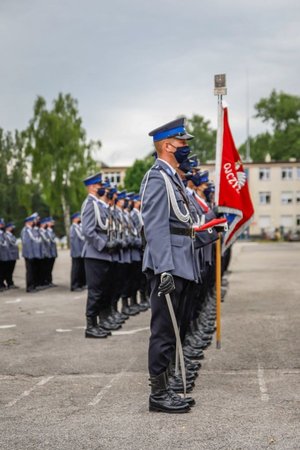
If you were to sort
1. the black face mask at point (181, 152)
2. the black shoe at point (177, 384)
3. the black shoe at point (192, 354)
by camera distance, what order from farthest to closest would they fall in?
the black shoe at point (192, 354) < the black shoe at point (177, 384) < the black face mask at point (181, 152)

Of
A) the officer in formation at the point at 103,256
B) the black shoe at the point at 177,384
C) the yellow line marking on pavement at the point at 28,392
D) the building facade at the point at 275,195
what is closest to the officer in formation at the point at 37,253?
the officer in formation at the point at 103,256

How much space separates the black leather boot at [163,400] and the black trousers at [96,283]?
3.72 m

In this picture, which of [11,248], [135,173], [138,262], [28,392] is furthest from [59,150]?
[28,392]

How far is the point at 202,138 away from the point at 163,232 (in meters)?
89.5

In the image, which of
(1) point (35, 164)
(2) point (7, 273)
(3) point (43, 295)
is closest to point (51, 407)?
(3) point (43, 295)

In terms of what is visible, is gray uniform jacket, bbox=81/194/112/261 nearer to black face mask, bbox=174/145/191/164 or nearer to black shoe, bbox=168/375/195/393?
black shoe, bbox=168/375/195/393

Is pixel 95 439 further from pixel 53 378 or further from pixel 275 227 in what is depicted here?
pixel 275 227

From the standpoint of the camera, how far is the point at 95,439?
15.2 ft

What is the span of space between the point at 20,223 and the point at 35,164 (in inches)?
1007

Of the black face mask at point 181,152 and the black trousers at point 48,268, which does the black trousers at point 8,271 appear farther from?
the black face mask at point 181,152

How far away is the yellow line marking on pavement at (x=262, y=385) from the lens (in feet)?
18.5

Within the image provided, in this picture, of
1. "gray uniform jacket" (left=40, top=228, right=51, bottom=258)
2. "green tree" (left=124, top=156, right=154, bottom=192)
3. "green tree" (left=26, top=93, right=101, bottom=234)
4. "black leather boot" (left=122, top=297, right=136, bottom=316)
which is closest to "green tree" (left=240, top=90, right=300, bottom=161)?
"green tree" (left=124, top=156, right=154, bottom=192)

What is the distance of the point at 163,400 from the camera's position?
5375 mm

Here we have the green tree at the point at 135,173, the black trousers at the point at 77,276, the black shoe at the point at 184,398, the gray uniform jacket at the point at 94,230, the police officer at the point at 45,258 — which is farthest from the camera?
the green tree at the point at 135,173
